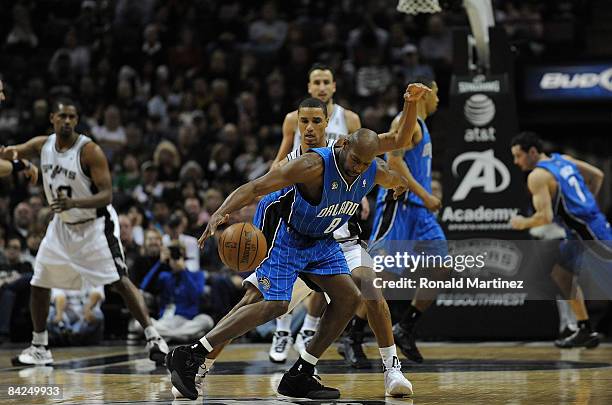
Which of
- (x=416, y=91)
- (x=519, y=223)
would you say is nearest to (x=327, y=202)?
(x=416, y=91)

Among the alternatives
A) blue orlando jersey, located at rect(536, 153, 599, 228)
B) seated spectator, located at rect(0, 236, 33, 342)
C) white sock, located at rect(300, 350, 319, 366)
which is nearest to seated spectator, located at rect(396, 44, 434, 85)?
blue orlando jersey, located at rect(536, 153, 599, 228)

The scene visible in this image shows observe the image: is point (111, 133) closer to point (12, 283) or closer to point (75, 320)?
point (12, 283)

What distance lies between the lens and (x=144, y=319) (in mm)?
8492

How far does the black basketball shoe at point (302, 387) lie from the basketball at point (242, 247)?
0.82 metres

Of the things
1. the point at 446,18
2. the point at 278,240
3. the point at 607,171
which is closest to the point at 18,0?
the point at 446,18

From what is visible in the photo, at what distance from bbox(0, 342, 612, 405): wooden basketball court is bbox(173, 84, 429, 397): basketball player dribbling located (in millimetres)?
160

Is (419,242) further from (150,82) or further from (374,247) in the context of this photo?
(150,82)

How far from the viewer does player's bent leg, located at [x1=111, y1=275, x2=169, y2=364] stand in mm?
8445

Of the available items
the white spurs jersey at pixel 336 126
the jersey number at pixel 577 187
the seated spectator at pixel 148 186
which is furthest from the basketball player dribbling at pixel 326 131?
the seated spectator at pixel 148 186

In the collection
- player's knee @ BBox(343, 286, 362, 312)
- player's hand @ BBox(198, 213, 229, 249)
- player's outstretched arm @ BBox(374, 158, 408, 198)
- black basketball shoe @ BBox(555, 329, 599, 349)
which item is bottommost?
black basketball shoe @ BBox(555, 329, 599, 349)

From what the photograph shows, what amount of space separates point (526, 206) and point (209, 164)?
4.92 meters

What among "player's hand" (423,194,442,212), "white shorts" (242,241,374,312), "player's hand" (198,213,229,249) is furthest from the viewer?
"player's hand" (423,194,442,212)

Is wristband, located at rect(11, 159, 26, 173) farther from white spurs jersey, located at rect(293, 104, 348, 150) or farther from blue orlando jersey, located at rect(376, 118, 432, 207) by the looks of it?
blue orlando jersey, located at rect(376, 118, 432, 207)

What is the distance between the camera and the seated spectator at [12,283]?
1134 centimetres
